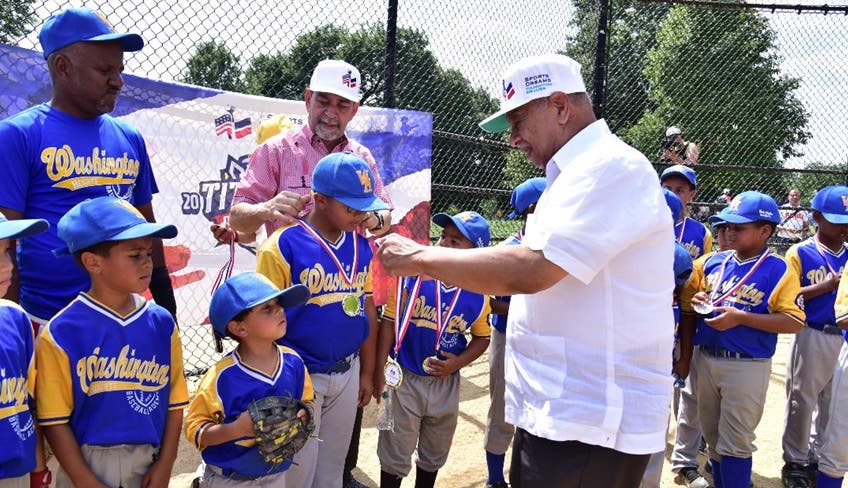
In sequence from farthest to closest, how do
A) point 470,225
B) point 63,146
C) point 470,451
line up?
point 470,451
point 470,225
point 63,146

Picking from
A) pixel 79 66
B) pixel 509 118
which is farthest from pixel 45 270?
pixel 509 118

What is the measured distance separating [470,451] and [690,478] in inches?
56.9

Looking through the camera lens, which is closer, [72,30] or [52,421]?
[52,421]

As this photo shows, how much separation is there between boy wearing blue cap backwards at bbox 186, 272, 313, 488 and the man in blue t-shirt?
1.85 ft

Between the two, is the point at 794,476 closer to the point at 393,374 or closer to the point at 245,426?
the point at 393,374

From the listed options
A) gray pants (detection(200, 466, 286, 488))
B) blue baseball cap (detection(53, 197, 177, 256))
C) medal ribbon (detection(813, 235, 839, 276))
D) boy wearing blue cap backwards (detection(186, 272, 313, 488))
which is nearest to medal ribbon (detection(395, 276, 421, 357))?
boy wearing blue cap backwards (detection(186, 272, 313, 488))

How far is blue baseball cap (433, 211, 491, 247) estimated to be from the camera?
3.90 meters

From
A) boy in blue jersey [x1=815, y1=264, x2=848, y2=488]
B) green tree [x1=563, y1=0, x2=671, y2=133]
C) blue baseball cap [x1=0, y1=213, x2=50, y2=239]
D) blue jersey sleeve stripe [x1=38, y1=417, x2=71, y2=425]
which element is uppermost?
green tree [x1=563, y1=0, x2=671, y2=133]

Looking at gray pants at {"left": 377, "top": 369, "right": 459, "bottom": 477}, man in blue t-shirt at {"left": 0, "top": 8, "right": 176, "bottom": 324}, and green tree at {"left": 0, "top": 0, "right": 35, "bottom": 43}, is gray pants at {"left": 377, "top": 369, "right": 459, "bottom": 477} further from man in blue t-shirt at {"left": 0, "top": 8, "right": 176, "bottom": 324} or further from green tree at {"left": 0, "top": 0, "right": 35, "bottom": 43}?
green tree at {"left": 0, "top": 0, "right": 35, "bottom": 43}

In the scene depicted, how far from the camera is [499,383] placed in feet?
14.4

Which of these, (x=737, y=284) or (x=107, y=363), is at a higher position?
(x=737, y=284)

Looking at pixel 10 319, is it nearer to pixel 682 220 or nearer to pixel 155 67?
pixel 155 67

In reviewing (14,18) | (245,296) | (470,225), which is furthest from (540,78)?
(14,18)

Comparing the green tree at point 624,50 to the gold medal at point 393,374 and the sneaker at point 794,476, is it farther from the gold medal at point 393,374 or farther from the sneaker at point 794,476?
the gold medal at point 393,374
